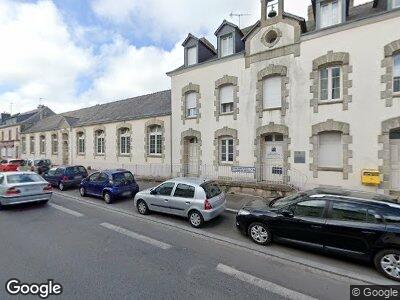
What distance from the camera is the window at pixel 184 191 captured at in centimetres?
767

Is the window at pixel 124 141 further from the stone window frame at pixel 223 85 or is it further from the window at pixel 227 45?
the window at pixel 227 45

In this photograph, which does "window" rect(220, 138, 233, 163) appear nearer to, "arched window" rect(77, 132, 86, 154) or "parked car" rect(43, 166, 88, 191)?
"parked car" rect(43, 166, 88, 191)

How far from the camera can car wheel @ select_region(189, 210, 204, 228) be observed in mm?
7367

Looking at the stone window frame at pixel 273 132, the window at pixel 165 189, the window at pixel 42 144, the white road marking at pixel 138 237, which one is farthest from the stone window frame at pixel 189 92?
the window at pixel 42 144

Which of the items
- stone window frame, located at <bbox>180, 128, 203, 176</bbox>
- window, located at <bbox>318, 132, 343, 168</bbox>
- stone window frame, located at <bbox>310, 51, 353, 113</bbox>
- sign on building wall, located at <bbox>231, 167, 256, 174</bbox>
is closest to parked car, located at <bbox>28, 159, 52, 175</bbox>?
stone window frame, located at <bbox>180, 128, 203, 176</bbox>

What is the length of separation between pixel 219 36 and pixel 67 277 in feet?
40.5

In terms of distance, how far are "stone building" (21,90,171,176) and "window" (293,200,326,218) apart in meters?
10.6

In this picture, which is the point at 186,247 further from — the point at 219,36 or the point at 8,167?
the point at 8,167

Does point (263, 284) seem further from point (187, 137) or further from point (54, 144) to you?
point (54, 144)

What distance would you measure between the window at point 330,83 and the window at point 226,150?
467 centimetres

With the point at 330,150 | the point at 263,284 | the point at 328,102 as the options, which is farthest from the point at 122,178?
the point at 328,102

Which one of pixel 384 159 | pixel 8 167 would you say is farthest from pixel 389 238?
pixel 8 167

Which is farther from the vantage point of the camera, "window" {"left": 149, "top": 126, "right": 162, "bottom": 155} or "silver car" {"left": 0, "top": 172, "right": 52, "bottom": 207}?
"window" {"left": 149, "top": 126, "right": 162, "bottom": 155}

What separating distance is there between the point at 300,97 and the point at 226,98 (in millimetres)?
3640
